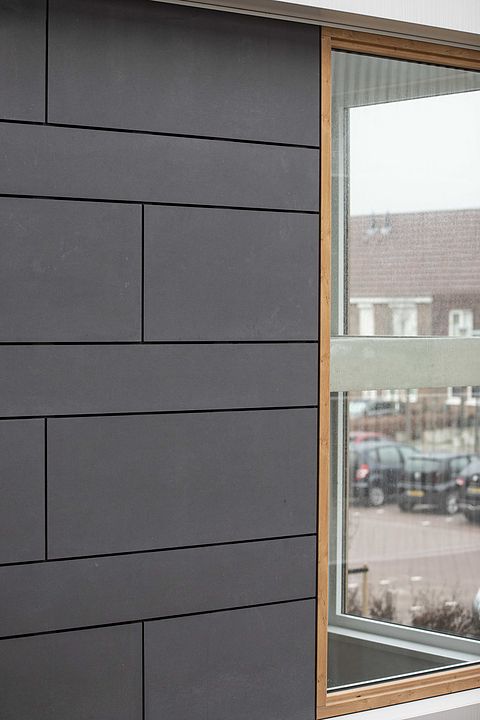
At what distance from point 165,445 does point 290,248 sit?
822mm

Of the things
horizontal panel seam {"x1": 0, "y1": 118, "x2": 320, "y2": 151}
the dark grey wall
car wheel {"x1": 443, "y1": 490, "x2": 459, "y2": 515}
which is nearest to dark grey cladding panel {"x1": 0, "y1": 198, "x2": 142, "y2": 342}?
the dark grey wall

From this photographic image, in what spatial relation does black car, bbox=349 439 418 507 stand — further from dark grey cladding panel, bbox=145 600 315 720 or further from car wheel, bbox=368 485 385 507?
dark grey cladding panel, bbox=145 600 315 720

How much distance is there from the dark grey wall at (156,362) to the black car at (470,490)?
70cm

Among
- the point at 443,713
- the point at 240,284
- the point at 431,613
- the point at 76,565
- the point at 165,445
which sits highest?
the point at 240,284

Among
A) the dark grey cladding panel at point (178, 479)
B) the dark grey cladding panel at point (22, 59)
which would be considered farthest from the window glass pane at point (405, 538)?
the dark grey cladding panel at point (22, 59)

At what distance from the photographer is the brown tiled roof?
317 cm

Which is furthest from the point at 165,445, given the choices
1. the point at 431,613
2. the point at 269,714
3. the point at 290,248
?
the point at 431,613

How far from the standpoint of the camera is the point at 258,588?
2.97 m

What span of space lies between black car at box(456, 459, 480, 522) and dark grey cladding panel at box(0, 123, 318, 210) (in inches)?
48.4

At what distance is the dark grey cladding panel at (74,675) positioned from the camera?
265 cm

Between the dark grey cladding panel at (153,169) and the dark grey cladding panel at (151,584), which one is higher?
the dark grey cladding panel at (153,169)

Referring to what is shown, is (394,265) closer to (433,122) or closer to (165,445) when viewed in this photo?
(433,122)

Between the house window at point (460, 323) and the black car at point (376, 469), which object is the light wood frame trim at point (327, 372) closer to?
the black car at point (376, 469)

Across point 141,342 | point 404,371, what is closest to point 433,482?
point 404,371
